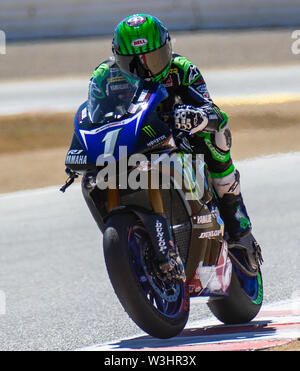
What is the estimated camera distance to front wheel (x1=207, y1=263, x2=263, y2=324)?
5.17m

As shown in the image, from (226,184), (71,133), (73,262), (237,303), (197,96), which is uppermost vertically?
(197,96)

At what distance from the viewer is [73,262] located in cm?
752

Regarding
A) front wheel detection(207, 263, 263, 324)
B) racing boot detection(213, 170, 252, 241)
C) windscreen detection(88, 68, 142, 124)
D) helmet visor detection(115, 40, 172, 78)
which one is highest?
helmet visor detection(115, 40, 172, 78)

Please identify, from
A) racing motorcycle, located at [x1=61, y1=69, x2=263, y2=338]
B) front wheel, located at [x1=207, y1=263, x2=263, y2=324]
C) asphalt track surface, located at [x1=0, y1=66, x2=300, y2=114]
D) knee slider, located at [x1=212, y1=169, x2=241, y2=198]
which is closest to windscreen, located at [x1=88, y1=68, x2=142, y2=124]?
racing motorcycle, located at [x1=61, y1=69, x2=263, y2=338]

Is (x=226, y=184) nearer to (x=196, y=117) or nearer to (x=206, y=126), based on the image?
(x=206, y=126)

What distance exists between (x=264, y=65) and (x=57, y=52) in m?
5.04

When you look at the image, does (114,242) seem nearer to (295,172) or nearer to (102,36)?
(295,172)

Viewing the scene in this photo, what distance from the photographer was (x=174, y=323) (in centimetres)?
429

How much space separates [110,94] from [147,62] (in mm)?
260

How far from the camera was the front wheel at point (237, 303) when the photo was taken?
203 inches

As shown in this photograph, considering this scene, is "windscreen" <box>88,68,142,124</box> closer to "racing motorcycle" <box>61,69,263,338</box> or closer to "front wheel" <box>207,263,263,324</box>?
"racing motorcycle" <box>61,69,263,338</box>

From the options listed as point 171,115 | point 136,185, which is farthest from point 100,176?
point 171,115

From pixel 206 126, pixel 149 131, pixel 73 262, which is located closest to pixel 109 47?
pixel 73 262

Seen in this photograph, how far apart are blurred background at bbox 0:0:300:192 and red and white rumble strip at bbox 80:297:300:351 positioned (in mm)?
11404
